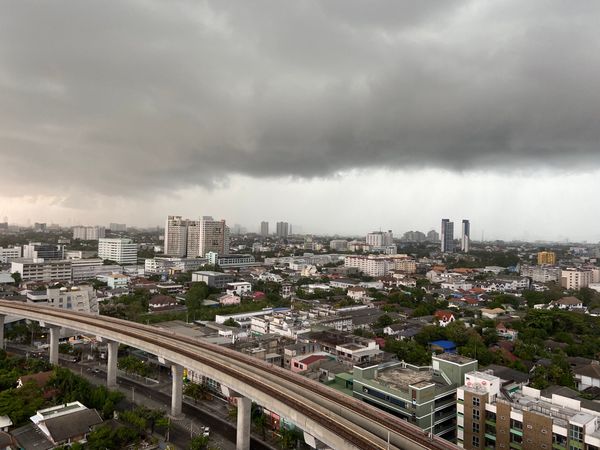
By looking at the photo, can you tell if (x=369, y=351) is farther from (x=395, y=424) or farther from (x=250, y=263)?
(x=250, y=263)

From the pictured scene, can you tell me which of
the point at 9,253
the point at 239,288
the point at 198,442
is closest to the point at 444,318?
the point at 239,288

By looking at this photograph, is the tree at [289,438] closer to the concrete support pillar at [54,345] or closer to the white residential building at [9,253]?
the concrete support pillar at [54,345]

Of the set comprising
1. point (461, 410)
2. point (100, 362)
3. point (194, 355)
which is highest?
point (194, 355)

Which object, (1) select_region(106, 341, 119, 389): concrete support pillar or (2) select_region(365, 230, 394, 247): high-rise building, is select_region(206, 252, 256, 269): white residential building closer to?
(1) select_region(106, 341, 119, 389): concrete support pillar

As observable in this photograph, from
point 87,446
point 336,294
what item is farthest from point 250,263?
point 87,446

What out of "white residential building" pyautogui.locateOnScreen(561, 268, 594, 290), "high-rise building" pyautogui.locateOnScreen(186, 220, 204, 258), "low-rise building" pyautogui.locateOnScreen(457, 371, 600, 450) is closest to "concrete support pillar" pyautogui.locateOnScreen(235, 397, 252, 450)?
"low-rise building" pyautogui.locateOnScreen(457, 371, 600, 450)

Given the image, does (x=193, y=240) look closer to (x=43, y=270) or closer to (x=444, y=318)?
(x=43, y=270)

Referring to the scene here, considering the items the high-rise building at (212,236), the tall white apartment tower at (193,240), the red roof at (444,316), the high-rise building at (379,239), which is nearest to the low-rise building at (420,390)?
the red roof at (444,316)
